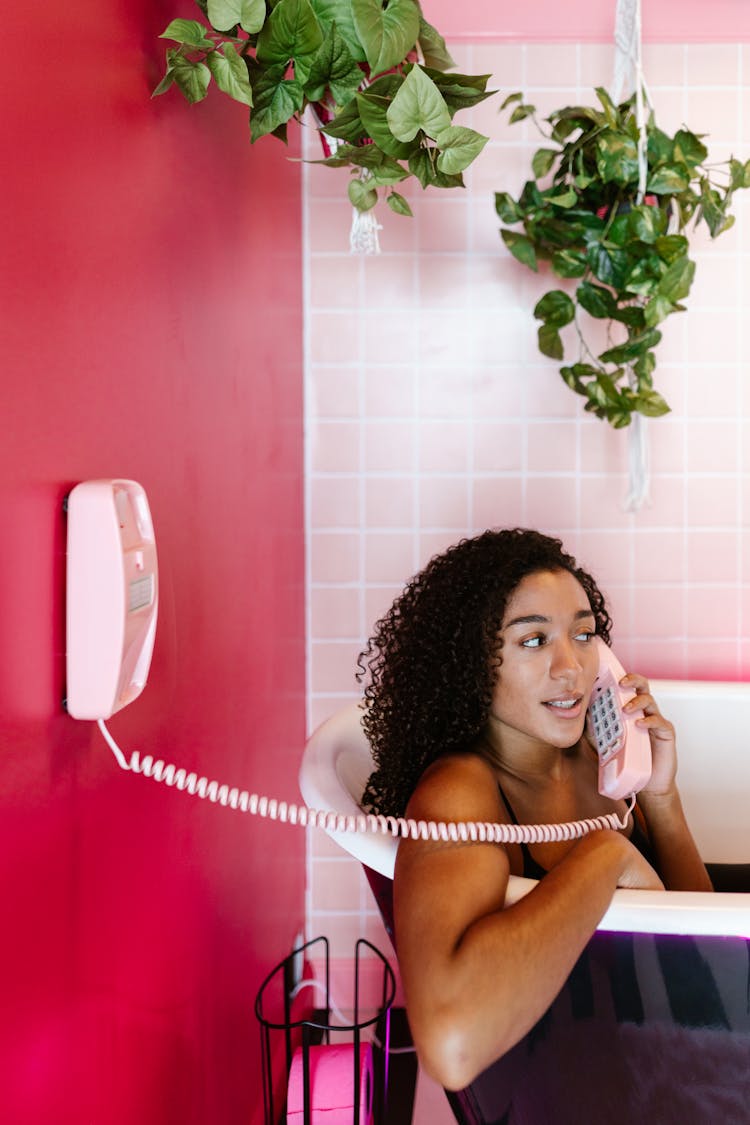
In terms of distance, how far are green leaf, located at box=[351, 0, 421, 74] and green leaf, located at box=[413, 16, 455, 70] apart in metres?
0.18

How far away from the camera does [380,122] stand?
1.12 metres

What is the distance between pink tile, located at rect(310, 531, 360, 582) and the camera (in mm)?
2244

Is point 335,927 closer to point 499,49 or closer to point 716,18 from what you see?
point 499,49

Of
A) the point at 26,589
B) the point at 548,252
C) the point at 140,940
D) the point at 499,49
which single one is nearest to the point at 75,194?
the point at 26,589

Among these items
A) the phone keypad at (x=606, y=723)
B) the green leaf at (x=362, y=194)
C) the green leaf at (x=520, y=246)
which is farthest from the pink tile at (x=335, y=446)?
the phone keypad at (x=606, y=723)

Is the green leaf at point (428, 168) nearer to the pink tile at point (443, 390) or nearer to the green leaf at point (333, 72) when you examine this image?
the green leaf at point (333, 72)

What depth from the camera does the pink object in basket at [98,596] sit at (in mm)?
828

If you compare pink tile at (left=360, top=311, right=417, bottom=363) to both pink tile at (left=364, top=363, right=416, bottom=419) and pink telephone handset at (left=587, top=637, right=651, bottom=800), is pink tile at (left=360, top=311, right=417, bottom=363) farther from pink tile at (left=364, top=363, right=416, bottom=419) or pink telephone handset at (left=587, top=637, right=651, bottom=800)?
pink telephone handset at (left=587, top=637, right=651, bottom=800)

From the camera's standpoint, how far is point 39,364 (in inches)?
31.4

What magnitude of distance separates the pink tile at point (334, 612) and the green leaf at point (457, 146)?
1250 mm

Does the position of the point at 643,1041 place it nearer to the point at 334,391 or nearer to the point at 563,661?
the point at 563,661

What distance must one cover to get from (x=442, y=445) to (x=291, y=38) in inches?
48.7

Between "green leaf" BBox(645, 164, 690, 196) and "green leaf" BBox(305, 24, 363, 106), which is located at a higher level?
"green leaf" BBox(645, 164, 690, 196)

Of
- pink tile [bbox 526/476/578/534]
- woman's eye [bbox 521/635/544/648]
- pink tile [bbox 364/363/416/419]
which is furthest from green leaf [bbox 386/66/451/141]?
pink tile [bbox 526/476/578/534]
